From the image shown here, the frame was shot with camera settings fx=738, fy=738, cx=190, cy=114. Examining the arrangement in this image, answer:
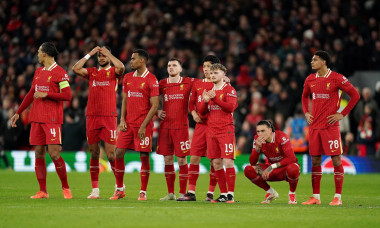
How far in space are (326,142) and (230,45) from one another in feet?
42.6

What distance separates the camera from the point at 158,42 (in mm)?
25203

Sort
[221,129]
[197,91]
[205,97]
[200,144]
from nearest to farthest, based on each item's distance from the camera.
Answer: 1. [205,97]
2. [221,129]
3. [200,144]
4. [197,91]

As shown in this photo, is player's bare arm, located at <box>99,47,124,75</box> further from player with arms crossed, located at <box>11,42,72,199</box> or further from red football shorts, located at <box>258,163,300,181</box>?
red football shorts, located at <box>258,163,300,181</box>

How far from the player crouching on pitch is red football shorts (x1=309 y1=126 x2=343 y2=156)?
39 centimetres

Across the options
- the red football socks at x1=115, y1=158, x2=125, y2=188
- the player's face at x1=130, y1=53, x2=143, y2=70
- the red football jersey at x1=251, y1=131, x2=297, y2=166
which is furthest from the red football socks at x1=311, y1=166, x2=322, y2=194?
the player's face at x1=130, y1=53, x2=143, y2=70

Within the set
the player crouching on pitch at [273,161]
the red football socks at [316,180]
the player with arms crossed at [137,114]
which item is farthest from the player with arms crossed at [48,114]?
the red football socks at [316,180]

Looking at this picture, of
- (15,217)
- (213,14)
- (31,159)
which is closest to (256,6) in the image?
(213,14)

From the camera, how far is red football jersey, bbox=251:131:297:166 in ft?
40.2

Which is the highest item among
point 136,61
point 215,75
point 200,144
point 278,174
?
point 136,61

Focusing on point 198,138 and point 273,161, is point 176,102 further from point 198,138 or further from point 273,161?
point 273,161

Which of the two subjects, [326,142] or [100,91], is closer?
[326,142]

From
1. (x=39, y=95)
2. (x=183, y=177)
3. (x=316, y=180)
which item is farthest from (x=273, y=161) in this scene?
(x=39, y=95)

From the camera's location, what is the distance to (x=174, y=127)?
1277cm

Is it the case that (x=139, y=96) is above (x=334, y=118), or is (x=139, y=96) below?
above
